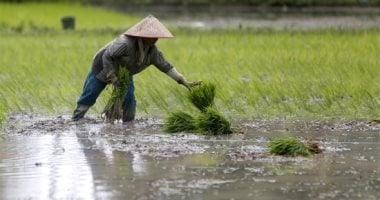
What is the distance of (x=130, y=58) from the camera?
28.5 ft

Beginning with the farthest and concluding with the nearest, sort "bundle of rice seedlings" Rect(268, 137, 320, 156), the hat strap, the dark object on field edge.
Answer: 1. the dark object on field edge
2. the hat strap
3. "bundle of rice seedlings" Rect(268, 137, 320, 156)

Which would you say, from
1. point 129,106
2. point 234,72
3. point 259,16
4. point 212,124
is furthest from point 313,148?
point 259,16

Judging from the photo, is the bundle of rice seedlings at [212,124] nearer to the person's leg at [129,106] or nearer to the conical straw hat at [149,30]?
the conical straw hat at [149,30]

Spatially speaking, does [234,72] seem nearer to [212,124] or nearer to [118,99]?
[118,99]

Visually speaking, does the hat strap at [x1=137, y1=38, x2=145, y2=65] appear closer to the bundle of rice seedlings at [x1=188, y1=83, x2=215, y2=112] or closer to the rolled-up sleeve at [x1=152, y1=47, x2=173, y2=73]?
the rolled-up sleeve at [x1=152, y1=47, x2=173, y2=73]

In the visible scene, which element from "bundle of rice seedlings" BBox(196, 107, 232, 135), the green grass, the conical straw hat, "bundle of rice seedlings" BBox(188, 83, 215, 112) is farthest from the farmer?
the green grass

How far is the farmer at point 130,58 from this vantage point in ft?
27.5

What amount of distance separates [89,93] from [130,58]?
2.21ft

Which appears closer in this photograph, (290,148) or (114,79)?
(290,148)

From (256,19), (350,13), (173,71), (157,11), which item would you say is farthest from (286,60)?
(157,11)

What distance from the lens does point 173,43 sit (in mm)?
16359

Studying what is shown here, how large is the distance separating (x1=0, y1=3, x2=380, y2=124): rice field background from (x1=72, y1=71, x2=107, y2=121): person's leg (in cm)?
55

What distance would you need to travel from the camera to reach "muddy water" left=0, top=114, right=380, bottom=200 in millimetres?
5949

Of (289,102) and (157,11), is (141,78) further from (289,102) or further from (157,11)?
(157,11)
